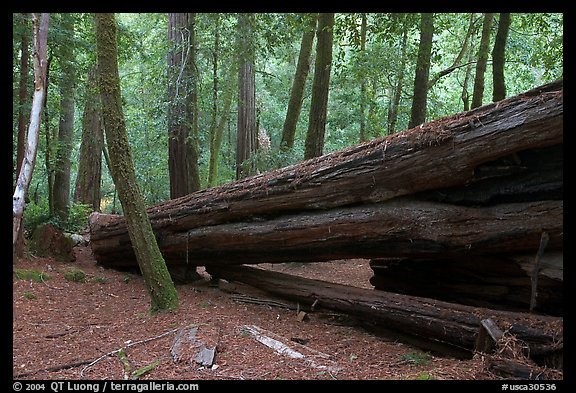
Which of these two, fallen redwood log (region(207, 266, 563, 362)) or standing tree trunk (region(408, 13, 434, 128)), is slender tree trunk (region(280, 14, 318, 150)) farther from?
fallen redwood log (region(207, 266, 563, 362))

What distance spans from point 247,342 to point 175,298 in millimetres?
1729

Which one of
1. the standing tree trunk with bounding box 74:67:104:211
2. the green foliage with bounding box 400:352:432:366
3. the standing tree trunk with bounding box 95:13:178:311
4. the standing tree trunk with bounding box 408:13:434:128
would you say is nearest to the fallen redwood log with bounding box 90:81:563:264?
the standing tree trunk with bounding box 95:13:178:311

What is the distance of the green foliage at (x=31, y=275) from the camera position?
7.55m

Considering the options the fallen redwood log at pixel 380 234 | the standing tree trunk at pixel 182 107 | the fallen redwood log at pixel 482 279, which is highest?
the standing tree trunk at pixel 182 107

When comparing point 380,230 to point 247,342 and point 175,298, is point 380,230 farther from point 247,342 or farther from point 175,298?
point 175,298

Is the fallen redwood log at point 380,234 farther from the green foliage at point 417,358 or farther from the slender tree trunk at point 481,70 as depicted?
the slender tree trunk at point 481,70

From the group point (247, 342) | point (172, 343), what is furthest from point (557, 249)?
point (172, 343)

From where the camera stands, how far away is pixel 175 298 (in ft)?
21.7

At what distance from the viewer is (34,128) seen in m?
7.57

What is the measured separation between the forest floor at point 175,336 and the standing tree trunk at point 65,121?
450 centimetres

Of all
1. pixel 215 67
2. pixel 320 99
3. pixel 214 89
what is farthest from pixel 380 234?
pixel 214 89

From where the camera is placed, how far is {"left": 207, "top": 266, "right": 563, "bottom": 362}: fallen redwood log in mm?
4387

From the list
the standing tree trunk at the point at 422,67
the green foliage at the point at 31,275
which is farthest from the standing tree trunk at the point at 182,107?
the standing tree trunk at the point at 422,67

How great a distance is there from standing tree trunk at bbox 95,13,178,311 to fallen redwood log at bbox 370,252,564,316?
10.7 ft
